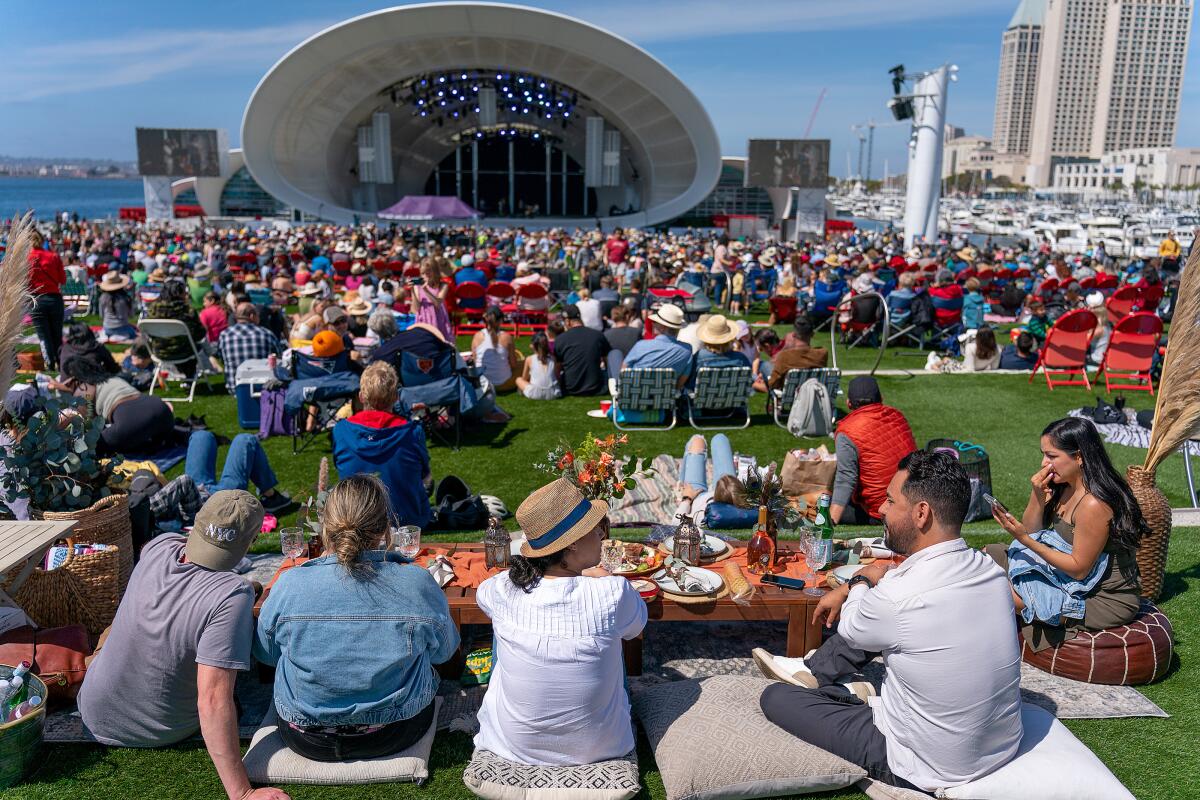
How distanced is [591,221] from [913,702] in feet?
140

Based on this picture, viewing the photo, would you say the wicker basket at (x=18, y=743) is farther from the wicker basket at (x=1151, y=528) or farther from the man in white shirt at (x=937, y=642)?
the wicker basket at (x=1151, y=528)

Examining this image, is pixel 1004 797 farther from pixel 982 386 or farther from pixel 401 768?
pixel 982 386

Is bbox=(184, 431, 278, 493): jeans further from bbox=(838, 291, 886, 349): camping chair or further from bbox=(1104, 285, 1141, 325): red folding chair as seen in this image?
bbox=(1104, 285, 1141, 325): red folding chair

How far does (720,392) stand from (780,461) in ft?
3.24

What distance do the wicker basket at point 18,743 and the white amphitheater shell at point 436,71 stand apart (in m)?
37.0

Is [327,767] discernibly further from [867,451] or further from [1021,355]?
[1021,355]

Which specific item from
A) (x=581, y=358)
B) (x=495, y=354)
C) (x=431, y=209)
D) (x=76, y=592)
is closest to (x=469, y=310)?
(x=495, y=354)

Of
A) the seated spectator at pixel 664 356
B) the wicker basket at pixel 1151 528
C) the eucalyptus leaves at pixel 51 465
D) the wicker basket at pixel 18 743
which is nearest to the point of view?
the wicker basket at pixel 18 743

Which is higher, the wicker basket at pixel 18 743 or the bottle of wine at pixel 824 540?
the bottle of wine at pixel 824 540

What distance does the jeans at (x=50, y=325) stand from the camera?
381 inches

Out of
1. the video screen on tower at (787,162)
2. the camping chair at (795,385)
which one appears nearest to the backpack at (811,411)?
the camping chair at (795,385)

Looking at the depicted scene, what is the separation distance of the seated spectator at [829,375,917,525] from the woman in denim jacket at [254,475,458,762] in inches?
112

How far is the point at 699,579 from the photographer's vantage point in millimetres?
3682

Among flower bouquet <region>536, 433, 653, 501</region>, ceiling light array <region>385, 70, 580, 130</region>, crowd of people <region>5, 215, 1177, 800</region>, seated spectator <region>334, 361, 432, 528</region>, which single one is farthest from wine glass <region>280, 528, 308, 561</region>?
ceiling light array <region>385, 70, 580, 130</region>
